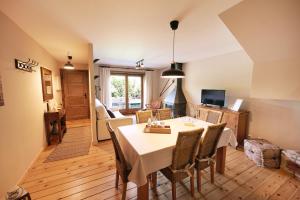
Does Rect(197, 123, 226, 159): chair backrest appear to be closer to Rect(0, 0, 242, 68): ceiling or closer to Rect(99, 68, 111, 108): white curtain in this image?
Rect(0, 0, 242, 68): ceiling

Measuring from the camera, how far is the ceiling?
1600 millimetres

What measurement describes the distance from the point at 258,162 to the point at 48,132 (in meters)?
4.53

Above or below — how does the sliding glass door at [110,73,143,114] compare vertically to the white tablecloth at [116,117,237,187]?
above

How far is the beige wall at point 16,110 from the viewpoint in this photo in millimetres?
1716

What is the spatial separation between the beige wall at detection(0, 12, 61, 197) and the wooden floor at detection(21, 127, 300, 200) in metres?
0.31

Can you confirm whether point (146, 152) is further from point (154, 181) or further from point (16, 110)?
point (16, 110)

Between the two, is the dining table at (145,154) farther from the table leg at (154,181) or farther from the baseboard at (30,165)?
the baseboard at (30,165)

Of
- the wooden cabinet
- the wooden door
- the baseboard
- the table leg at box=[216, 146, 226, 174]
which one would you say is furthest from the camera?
the wooden door

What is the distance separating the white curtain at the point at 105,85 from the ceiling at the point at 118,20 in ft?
9.01

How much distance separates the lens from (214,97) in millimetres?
3920

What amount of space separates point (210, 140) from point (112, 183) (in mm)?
1547

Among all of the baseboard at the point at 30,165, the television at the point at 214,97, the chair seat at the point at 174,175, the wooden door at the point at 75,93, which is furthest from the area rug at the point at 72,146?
the television at the point at 214,97

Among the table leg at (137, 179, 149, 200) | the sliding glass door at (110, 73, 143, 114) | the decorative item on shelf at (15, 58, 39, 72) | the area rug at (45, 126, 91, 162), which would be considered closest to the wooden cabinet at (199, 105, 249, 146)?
the table leg at (137, 179, 149, 200)

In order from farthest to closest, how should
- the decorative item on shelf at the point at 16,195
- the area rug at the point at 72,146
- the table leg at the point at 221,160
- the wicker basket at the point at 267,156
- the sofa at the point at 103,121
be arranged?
1. the sofa at the point at 103,121
2. the area rug at the point at 72,146
3. the wicker basket at the point at 267,156
4. the table leg at the point at 221,160
5. the decorative item on shelf at the point at 16,195
